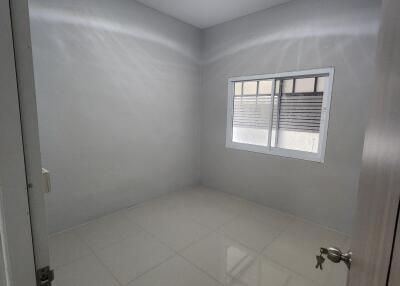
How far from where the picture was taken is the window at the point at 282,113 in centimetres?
255

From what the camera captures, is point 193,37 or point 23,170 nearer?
point 23,170

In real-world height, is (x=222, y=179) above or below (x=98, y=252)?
above

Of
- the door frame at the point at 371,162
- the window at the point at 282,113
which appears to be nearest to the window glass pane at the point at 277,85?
the window at the point at 282,113

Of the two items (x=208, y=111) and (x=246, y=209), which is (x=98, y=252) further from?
(x=208, y=111)

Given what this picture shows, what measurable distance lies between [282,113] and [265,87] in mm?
463

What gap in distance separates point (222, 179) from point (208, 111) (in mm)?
1220

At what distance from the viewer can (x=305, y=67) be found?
2.54 metres

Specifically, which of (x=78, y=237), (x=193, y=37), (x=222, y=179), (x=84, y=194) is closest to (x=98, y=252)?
A: (x=78, y=237)

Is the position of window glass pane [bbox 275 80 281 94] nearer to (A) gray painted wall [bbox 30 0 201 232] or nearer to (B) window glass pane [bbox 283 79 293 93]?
(B) window glass pane [bbox 283 79 293 93]

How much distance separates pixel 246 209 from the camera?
2.98 m

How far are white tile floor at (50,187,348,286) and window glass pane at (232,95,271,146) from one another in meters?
1.07

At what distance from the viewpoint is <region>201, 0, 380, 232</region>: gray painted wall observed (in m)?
2.21

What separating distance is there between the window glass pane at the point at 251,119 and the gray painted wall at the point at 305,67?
0.68 ft

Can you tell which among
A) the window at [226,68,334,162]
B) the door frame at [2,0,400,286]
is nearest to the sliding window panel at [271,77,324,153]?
the window at [226,68,334,162]
